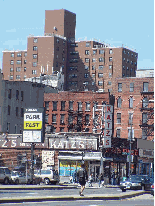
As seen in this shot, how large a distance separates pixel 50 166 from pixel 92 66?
10003cm

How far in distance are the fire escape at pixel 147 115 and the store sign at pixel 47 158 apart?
2997 centimetres

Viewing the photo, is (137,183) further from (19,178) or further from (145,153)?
(145,153)

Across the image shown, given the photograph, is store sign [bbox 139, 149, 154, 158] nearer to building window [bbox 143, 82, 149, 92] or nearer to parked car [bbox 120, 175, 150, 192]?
building window [bbox 143, 82, 149, 92]

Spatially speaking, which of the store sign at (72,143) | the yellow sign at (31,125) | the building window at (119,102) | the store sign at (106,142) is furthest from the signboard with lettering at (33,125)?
the building window at (119,102)

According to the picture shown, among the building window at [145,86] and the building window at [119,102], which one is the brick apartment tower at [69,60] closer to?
the building window at [119,102]

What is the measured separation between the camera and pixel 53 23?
196m

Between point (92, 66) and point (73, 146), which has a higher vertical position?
point (92, 66)

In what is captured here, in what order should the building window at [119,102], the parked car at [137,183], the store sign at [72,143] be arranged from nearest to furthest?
the parked car at [137,183] → the store sign at [72,143] → the building window at [119,102]

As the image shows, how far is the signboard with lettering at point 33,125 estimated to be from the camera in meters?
66.8

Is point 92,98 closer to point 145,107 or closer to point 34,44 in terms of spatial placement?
point 145,107

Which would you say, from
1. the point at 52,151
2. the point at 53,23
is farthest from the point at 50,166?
the point at 53,23

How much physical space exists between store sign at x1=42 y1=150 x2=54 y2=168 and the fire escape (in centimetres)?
2997

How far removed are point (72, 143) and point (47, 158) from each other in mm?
4425

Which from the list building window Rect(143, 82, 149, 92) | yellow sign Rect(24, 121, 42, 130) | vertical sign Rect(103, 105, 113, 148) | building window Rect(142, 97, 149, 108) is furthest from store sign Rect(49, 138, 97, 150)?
building window Rect(143, 82, 149, 92)
